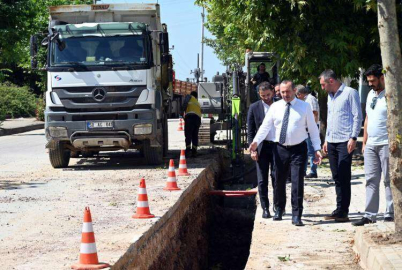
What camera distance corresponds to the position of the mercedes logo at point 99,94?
16516 mm

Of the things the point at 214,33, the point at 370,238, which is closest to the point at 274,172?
the point at 370,238

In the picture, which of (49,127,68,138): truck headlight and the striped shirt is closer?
the striped shirt

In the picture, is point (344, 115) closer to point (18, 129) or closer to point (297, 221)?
point (297, 221)

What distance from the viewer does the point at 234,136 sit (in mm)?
17453

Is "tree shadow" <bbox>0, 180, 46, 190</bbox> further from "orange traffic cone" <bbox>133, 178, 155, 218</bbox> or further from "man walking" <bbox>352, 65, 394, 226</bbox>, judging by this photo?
"man walking" <bbox>352, 65, 394, 226</bbox>

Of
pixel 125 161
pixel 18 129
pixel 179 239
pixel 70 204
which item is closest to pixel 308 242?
pixel 179 239

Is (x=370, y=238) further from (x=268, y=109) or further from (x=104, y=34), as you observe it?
(x=104, y=34)

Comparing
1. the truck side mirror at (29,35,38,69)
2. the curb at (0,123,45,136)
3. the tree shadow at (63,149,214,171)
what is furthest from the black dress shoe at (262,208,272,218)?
the curb at (0,123,45,136)

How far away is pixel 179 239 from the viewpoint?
1102 cm

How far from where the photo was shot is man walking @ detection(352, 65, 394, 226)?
9.03 meters

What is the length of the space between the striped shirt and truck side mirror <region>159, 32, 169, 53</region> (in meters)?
7.42

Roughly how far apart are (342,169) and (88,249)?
4.39m

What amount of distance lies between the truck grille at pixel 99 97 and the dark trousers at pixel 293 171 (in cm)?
675

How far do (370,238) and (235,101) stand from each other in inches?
389
